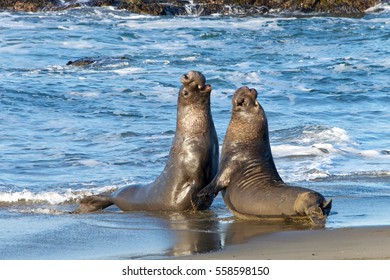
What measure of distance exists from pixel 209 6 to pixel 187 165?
26.9 m

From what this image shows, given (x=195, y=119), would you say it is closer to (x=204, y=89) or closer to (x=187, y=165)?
(x=204, y=89)

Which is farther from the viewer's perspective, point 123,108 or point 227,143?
point 123,108

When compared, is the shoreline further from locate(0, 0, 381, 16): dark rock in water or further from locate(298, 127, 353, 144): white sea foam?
locate(0, 0, 381, 16): dark rock in water

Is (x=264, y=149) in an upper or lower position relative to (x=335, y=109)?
upper

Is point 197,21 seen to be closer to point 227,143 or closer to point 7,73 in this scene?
point 7,73

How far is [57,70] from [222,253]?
53.7ft

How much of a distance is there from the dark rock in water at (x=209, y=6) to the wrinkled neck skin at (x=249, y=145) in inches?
1014

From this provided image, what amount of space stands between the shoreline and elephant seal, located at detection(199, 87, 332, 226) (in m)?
0.44

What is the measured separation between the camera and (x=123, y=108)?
1747 centimetres

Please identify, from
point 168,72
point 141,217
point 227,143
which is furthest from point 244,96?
point 168,72

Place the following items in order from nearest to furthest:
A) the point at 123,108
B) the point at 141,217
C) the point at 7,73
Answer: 1. the point at 141,217
2. the point at 123,108
3. the point at 7,73

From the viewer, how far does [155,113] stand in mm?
16859

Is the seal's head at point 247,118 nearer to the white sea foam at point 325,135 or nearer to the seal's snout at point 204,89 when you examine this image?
the seal's snout at point 204,89

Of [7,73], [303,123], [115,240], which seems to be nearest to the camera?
[115,240]
